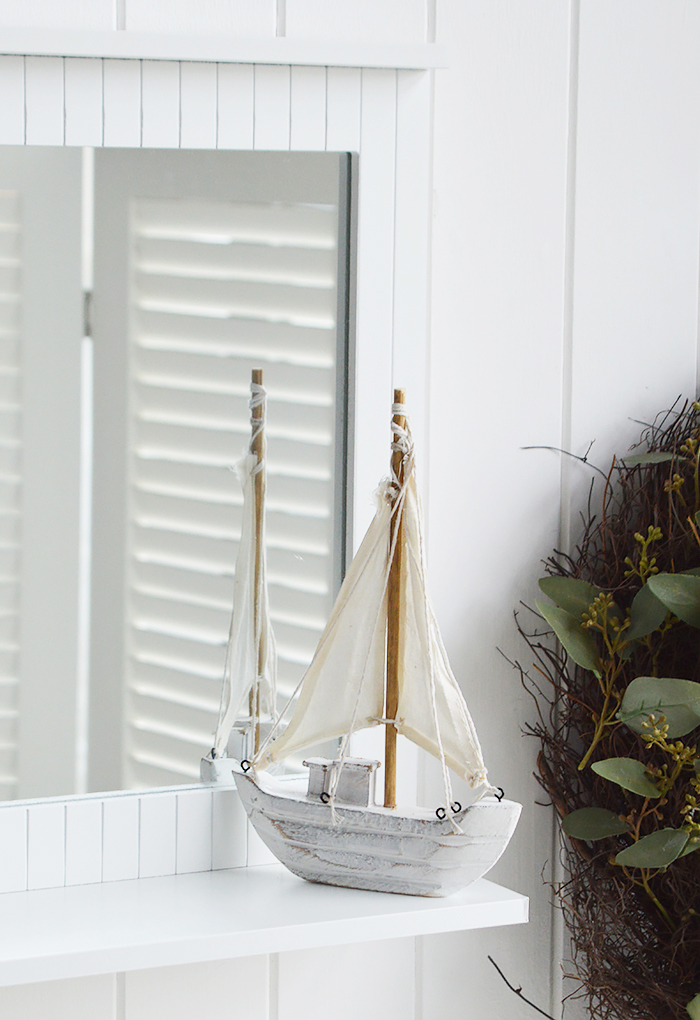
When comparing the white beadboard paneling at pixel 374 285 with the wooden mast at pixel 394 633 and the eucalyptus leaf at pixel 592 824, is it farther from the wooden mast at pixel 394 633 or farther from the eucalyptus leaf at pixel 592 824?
the eucalyptus leaf at pixel 592 824

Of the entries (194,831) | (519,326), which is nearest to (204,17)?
(519,326)

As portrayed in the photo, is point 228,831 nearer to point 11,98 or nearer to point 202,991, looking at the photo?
point 202,991

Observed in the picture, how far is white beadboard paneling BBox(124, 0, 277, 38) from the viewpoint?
668 mm

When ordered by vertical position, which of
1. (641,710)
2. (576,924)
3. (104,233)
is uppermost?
(104,233)

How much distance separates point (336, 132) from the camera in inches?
26.9

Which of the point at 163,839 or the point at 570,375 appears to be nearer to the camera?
the point at 163,839

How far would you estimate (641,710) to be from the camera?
65 cm

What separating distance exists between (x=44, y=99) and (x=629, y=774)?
55 cm

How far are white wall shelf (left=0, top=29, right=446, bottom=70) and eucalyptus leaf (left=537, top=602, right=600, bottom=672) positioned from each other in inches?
14.5

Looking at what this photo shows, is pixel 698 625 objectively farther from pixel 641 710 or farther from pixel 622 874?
pixel 622 874

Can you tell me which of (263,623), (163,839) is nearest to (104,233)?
(263,623)

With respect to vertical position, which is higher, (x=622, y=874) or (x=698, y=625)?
(x=698, y=625)

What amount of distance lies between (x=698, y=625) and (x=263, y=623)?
28cm

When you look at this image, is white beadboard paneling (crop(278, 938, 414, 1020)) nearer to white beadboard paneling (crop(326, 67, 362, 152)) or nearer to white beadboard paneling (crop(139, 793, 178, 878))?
white beadboard paneling (crop(139, 793, 178, 878))
